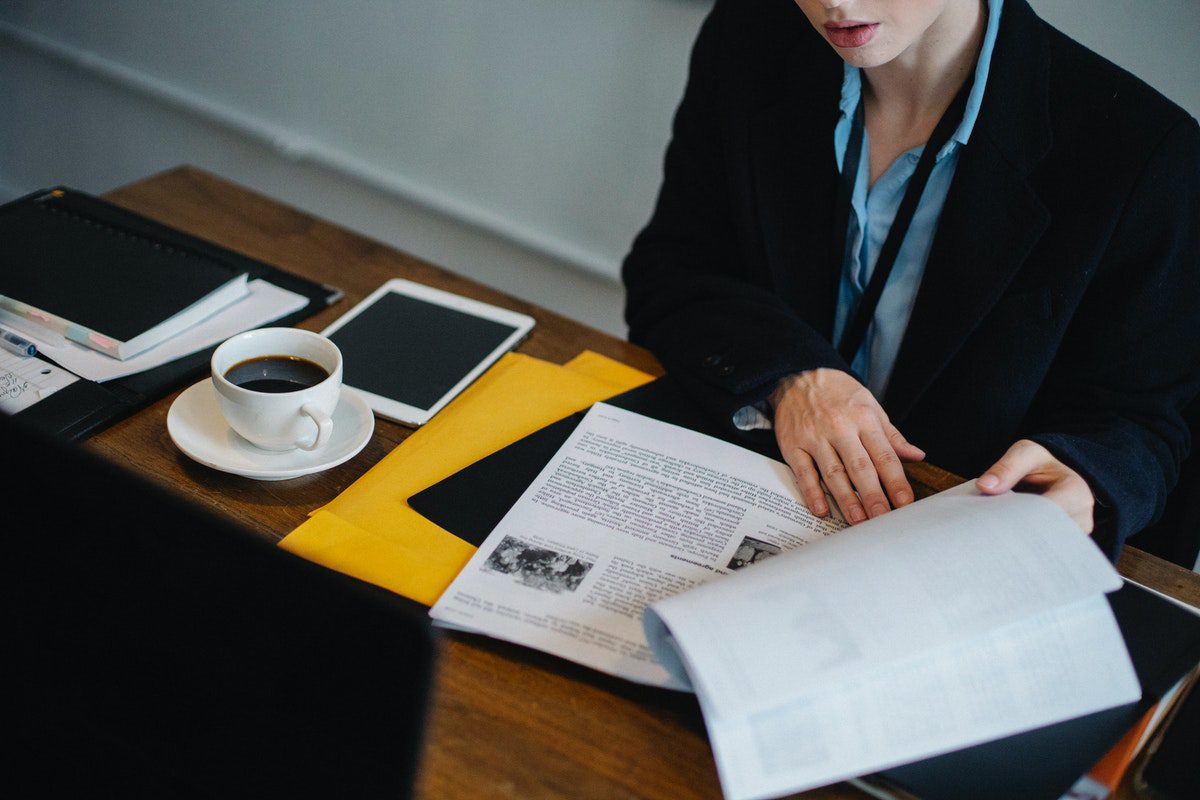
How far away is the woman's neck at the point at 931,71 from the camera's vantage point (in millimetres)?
1001

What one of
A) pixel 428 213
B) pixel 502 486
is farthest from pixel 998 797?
pixel 428 213

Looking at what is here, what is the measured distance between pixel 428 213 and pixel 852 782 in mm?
1679

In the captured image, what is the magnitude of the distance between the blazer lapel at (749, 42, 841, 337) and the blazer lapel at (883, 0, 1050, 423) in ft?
0.45

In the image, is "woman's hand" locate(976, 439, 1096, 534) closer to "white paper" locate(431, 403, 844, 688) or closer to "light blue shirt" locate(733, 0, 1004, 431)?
"white paper" locate(431, 403, 844, 688)

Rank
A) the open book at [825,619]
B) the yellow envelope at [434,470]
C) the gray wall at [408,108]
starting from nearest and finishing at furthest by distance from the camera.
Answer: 1. the open book at [825,619]
2. the yellow envelope at [434,470]
3. the gray wall at [408,108]

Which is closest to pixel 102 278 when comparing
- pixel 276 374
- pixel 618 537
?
pixel 276 374

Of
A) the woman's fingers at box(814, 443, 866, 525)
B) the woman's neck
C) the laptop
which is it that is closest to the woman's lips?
the woman's neck

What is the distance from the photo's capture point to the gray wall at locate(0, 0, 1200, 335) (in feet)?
5.67

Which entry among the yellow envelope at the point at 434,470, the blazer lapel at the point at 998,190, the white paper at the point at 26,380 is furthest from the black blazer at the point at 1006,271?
the white paper at the point at 26,380

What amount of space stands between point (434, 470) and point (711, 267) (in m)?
0.50

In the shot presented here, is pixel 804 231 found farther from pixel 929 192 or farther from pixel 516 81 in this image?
pixel 516 81

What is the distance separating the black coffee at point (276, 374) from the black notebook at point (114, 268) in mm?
111

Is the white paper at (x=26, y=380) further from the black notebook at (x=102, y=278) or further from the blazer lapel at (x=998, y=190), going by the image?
the blazer lapel at (x=998, y=190)

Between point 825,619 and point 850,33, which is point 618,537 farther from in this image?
point 850,33
